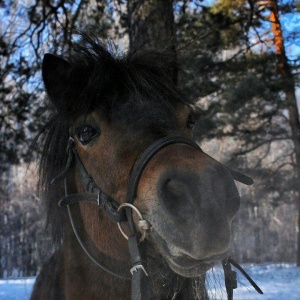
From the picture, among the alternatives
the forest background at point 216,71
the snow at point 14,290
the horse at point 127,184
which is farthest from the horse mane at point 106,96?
the forest background at point 216,71

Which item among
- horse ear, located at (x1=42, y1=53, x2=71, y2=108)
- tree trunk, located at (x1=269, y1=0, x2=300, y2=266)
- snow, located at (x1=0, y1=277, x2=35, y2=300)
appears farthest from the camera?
tree trunk, located at (x1=269, y1=0, x2=300, y2=266)

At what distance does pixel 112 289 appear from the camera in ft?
6.47

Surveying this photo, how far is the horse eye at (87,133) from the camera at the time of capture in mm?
1916

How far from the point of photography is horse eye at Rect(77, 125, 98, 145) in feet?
6.29

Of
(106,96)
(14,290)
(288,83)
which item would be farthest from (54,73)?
(288,83)

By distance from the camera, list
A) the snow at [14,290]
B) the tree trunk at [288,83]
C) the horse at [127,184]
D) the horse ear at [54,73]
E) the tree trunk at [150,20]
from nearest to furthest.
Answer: the horse at [127,184], the horse ear at [54,73], the snow at [14,290], the tree trunk at [150,20], the tree trunk at [288,83]

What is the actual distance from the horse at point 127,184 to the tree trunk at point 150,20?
238 centimetres

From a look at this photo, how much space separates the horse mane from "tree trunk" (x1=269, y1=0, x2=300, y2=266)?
11.4 feet

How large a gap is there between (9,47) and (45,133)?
12.4ft

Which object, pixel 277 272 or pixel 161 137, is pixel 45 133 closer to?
pixel 161 137

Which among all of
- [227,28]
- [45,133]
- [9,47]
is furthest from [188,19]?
[45,133]

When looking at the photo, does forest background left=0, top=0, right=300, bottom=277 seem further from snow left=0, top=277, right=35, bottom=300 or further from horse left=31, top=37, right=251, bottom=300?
horse left=31, top=37, right=251, bottom=300

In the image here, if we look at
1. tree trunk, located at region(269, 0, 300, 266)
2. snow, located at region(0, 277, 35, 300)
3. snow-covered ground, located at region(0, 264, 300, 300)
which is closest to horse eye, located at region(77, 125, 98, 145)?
snow-covered ground, located at region(0, 264, 300, 300)

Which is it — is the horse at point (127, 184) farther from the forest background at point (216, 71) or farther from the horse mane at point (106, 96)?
the forest background at point (216, 71)
